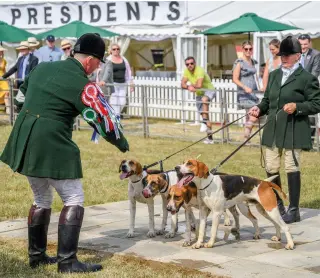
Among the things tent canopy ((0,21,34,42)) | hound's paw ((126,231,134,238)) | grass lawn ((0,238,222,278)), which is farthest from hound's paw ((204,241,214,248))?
tent canopy ((0,21,34,42))

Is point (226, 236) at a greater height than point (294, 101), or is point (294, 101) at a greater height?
point (294, 101)

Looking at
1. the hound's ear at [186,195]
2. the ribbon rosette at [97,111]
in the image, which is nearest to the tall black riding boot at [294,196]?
the hound's ear at [186,195]

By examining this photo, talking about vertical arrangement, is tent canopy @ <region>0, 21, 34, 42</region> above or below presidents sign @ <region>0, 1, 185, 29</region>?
below

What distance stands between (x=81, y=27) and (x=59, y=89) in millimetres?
15398

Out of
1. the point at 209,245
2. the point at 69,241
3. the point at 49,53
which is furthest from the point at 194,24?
the point at 69,241

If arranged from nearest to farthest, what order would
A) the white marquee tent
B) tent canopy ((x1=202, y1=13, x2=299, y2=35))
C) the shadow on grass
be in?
1. the shadow on grass
2. tent canopy ((x1=202, y1=13, x2=299, y2=35))
3. the white marquee tent

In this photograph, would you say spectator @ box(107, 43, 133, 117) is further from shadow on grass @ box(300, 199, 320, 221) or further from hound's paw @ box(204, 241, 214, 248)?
hound's paw @ box(204, 241, 214, 248)

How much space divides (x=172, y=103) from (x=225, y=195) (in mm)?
11383

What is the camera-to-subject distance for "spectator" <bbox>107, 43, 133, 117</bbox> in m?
19.0

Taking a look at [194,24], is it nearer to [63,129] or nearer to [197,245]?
[197,245]

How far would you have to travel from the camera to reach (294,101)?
29.3ft

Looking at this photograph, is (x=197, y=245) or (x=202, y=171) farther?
(x=197, y=245)

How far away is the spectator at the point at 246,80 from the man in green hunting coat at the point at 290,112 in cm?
718

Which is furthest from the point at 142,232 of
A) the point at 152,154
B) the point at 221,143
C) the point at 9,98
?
the point at 9,98
